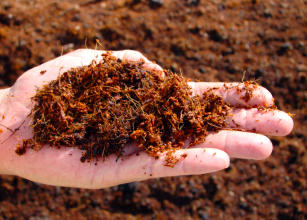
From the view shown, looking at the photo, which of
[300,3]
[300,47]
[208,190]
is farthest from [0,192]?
[300,3]

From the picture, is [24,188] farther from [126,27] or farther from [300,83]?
[300,83]

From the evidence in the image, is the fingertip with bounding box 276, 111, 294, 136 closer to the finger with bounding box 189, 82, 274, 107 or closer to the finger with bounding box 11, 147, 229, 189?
the finger with bounding box 189, 82, 274, 107

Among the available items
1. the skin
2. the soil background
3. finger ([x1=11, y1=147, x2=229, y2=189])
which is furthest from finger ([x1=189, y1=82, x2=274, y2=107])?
the soil background

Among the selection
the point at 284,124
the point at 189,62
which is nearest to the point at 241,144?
the point at 284,124

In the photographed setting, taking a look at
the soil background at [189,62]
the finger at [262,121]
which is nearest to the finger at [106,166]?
the finger at [262,121]

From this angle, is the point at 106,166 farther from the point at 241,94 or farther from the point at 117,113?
the point at 241,94

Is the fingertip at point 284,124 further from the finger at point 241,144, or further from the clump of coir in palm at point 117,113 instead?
the clump of coir in palm at point 117,113

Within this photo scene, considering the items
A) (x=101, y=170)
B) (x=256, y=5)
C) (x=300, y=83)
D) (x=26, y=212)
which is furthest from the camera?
(x=256, y=5)
